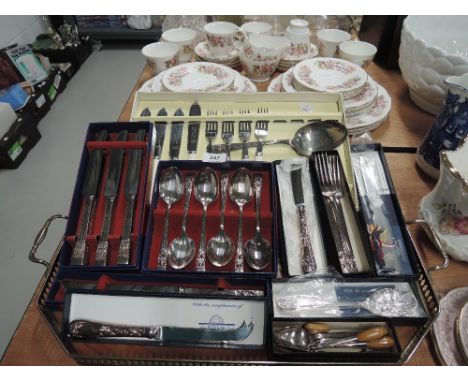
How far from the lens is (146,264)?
51cm

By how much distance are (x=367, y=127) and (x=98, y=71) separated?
1.80 metres

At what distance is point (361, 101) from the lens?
777 mm

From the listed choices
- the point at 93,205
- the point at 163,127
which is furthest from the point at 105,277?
the point at 163,127

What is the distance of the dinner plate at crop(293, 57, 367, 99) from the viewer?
0.80 m

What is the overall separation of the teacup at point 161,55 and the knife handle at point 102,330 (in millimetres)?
711

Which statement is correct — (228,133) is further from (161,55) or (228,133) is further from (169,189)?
(161,55)

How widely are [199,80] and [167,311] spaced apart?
0.63 m

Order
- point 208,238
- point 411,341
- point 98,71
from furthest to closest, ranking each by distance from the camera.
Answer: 1. point 98,71
2. point 208,238
3. point 411,341

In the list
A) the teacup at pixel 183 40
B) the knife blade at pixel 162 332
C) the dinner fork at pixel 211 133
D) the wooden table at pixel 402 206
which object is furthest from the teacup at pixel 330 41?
the knife blade at pixel 162 332

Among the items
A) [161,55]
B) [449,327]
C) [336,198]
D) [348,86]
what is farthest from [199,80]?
[449,327]

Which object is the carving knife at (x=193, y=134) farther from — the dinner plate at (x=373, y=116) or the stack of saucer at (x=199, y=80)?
the dinner plate at (x=373, y=116)

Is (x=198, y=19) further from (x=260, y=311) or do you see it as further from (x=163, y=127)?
(x=260, y=311)

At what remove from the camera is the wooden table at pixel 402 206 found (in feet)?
1.53

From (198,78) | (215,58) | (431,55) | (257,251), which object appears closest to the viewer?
(257,251)
